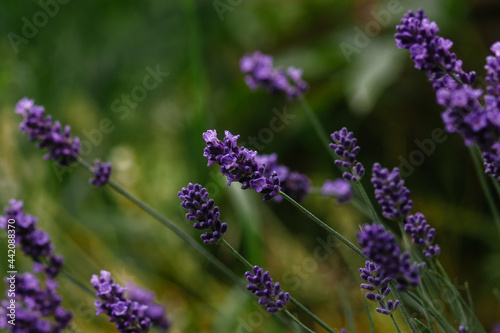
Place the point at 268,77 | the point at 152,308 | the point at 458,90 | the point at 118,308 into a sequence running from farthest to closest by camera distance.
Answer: the point at 268,77 → the point at 152,308 → the point at 118,308 → the point at 458,90

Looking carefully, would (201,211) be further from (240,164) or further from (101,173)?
(101,173)

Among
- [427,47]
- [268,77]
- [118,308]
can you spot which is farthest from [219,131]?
[427,47]

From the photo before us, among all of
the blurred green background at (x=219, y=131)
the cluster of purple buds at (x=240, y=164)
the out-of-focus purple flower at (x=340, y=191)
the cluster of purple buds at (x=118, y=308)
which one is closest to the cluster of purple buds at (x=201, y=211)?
the cluster of purple buds at (x=240, y=164)

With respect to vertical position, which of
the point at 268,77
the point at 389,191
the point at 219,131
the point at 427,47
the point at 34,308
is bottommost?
the point at 34,308

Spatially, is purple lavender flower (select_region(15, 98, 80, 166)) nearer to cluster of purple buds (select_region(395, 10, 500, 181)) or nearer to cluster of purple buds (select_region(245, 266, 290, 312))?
cluster of purple buds (select_region(245, 266, 290, 312))

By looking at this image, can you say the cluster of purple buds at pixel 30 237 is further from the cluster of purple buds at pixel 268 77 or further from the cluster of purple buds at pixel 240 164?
the cluster of purple buds at pixel 268 77
